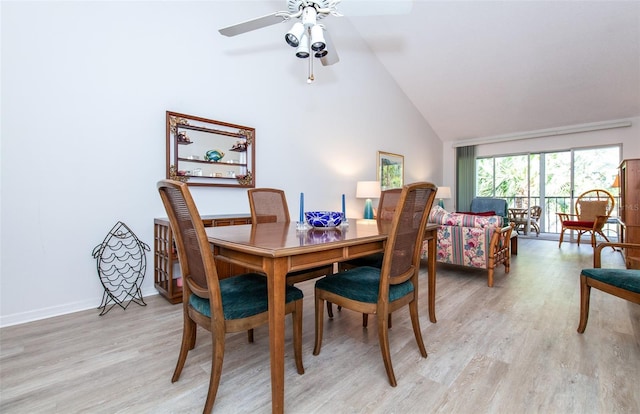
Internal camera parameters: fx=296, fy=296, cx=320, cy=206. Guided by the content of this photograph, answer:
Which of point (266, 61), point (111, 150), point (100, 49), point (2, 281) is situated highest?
point (266, 61)

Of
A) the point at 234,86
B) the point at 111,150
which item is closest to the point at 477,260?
the point at 234,86

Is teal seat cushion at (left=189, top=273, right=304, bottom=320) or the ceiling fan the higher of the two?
the ceiling fan

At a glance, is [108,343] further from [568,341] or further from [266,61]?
[266,61]

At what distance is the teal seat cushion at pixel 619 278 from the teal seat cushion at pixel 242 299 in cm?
189

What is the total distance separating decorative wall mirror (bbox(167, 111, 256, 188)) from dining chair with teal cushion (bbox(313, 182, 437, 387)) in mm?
1947

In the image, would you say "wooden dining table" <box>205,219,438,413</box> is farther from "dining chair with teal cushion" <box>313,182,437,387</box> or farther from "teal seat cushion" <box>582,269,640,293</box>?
"teal seat cushion" <box>582,269,640,293</box>

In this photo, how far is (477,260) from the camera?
10.5 ft

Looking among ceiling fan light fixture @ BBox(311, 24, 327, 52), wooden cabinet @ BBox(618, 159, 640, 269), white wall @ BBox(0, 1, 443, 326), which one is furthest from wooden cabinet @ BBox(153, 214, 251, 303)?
wooden cabinet @ BBox(618, 159, 640, 269)

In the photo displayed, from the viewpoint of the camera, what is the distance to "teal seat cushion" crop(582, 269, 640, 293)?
1695 mm

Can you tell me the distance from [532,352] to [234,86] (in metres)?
3.45

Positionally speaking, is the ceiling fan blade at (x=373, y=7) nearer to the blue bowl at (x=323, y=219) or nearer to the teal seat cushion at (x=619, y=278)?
the blue bowl at (x=323, y=219)

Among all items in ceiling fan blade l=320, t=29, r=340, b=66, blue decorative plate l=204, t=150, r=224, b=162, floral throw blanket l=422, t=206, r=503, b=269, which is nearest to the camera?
ceiling fan blade l=320, t=29, r=340, b=66

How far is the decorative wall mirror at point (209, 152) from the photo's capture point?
2822 millimetres

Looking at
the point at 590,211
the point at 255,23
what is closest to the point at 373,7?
the point at 255,23
